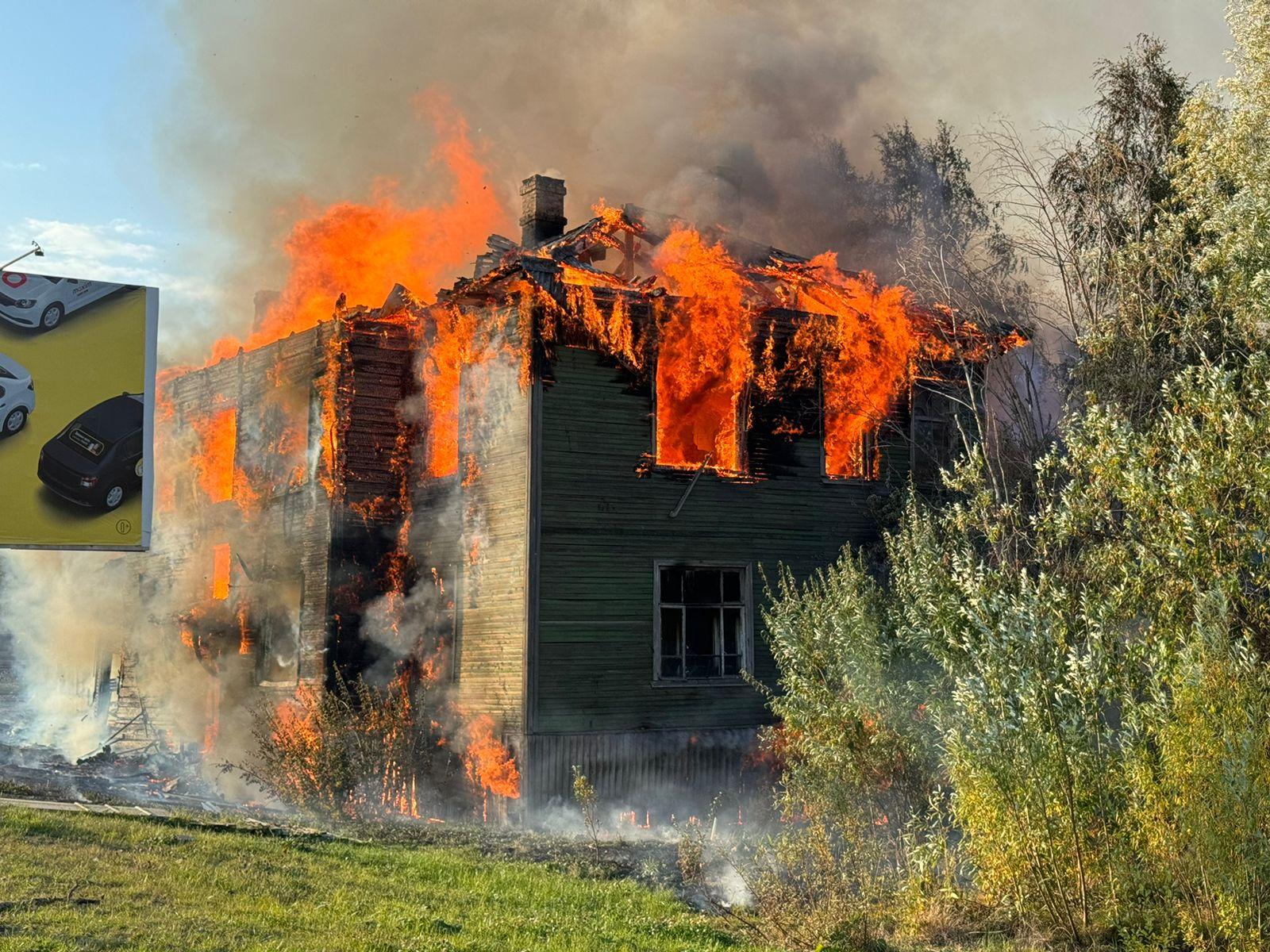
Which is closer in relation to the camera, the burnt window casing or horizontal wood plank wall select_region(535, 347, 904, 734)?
horizontal wood plank wall select_region(535, 347, 904, 734)

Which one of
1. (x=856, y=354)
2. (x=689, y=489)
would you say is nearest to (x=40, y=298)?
(x=689, y=489)

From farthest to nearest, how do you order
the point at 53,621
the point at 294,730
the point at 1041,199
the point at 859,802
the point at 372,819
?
the point at 53,621 → the point at 1041,199 → the point at 294,730 → the point at 372,819 → the point at 859,802

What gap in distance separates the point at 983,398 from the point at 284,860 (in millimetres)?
14798

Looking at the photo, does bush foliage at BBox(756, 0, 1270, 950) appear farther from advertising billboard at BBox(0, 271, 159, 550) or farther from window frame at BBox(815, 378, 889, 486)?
advertising billboard at BBox(0, 271, 159, 550)

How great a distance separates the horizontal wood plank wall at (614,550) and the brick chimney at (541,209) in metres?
Answer: 5.27

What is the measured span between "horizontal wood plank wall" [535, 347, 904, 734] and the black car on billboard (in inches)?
334

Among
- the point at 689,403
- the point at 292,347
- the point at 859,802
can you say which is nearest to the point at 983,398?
the point at 689,403

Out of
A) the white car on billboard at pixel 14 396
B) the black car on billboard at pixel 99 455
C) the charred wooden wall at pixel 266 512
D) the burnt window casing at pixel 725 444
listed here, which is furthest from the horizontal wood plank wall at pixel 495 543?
the white car on billboard at pixel 14 396

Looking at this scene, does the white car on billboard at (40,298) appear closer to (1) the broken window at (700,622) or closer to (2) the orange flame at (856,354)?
(1) the broken window at (700,622)

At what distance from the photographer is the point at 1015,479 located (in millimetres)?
23109

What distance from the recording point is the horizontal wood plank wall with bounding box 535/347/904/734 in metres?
18.9

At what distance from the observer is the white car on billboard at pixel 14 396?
2225 centimetres

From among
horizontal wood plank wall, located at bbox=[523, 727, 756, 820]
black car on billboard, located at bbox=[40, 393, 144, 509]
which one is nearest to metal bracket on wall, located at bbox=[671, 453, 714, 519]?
horizontal wood plank wall, located at bbox=[523, 727, 756, 820]

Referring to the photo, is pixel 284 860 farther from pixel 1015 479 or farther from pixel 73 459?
pixel 1015 479
